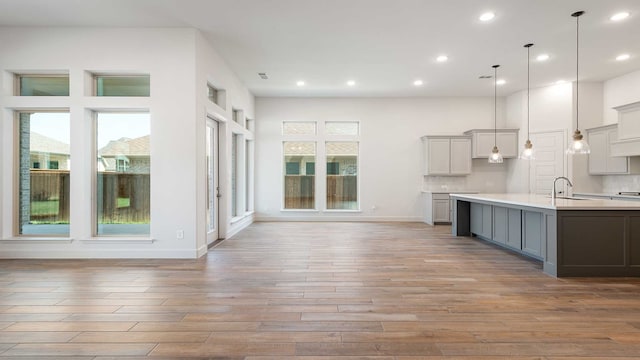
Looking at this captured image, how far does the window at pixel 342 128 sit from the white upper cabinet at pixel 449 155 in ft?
6.42

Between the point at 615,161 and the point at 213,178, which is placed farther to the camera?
the point at 615,161

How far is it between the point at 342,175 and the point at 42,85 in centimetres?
643

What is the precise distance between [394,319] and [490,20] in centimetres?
419

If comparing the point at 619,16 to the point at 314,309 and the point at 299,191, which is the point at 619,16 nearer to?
the point at 314,309

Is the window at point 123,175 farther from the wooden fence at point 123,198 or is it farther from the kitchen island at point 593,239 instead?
the kitchen island at point 593,239

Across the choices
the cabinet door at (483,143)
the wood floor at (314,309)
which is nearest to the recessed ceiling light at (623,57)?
the cabinet door at (483,143)

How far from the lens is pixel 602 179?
722 cm

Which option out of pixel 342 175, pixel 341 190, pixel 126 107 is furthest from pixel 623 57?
pixel 126 107

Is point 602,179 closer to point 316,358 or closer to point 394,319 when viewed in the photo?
point 394,319

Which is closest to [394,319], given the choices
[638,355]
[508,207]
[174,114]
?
[638,355]

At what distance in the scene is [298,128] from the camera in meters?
8.80

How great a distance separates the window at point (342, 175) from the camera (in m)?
8.80

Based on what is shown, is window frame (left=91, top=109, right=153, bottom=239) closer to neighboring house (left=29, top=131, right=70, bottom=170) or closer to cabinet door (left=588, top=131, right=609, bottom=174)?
neighboring house (left=29, top=131, right=70, bottom=170)

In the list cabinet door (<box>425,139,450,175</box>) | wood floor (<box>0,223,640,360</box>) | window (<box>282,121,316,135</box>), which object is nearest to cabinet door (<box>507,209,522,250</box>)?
wood floor (<box>0,223,640,360</box>)
